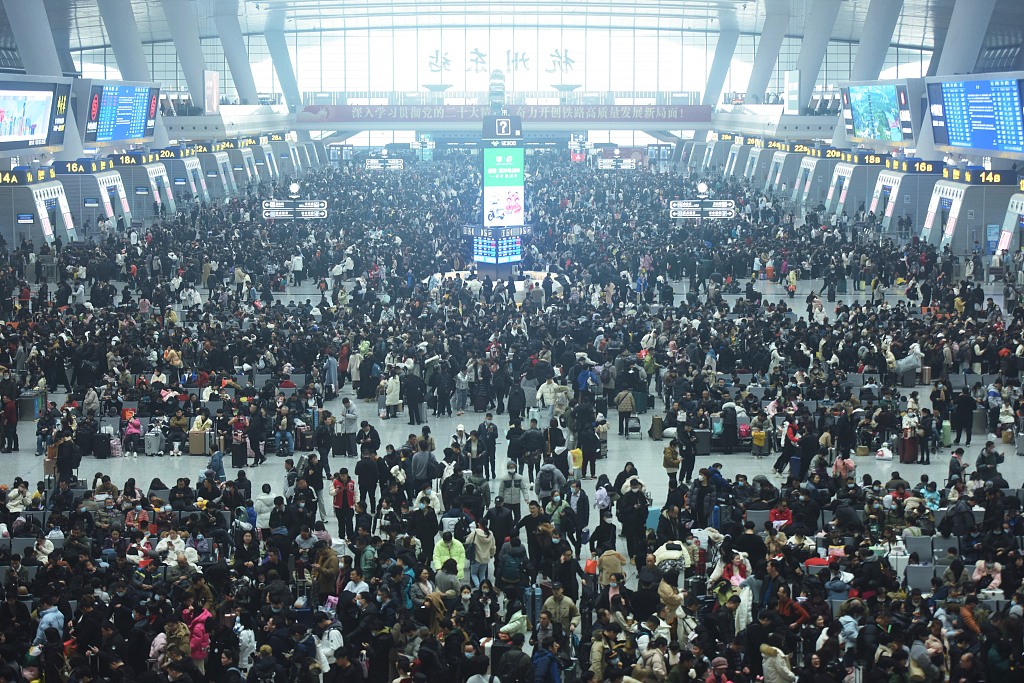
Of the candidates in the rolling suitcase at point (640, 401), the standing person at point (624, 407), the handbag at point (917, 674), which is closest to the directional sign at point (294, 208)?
the rolling suitcase at point (640, 401)

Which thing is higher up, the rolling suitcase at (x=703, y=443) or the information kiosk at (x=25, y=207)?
the information kiosk at (x=25, y=207)

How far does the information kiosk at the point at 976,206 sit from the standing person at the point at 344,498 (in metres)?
26.5

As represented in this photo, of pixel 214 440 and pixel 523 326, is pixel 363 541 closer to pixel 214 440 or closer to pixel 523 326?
pixel 214 440

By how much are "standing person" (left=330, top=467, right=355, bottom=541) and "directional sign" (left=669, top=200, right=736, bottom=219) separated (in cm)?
2818

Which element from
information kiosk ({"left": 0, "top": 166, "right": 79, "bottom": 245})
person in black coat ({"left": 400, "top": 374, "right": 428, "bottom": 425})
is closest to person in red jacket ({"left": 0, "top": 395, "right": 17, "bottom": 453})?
person in black coat ({"left": 400, "top": 374, "right": 428, "bottom": 425})

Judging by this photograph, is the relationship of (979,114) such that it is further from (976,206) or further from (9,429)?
(9,429)

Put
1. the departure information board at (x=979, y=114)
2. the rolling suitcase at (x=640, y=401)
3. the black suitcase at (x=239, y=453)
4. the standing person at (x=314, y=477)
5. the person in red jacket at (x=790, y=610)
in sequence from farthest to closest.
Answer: the departure information board at (x=979, y=114), the rolling suitcase at (x=640, y=401), the black suitcase at (x=239, y=453), the standing person at (x=314, y=477), the person in red jacket at (x=790, y=610)

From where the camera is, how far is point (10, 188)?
1577 inches

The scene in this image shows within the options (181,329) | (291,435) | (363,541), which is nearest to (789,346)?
(291,435)

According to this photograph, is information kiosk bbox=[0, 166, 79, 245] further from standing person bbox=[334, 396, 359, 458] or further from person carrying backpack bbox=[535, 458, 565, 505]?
person carrying backpack bbox=[535, 458, 565, 505]

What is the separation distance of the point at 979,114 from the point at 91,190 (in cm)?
2689

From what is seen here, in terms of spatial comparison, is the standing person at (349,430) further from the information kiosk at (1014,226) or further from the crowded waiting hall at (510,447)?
the information kiosk at (1014,226)

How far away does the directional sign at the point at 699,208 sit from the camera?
43.6 meters

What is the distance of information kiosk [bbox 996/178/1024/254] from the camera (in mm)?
37312
